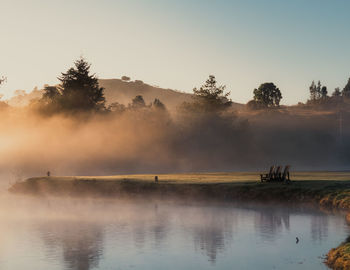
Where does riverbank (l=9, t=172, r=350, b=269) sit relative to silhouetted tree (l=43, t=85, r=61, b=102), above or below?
below

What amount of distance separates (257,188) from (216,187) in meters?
4.86

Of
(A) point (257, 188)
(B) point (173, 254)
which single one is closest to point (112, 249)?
(B) point (173, 254)

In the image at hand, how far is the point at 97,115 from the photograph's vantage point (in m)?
128

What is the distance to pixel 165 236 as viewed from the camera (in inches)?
1694

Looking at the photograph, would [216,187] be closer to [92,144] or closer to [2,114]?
[92,144]

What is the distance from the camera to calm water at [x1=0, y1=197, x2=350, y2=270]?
112ft

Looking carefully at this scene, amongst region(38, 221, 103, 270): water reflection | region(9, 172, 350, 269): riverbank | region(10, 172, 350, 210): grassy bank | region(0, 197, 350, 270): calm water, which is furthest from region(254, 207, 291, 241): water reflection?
region(38, 221, 103, 270): water reflection

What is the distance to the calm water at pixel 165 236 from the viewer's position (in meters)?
34.2

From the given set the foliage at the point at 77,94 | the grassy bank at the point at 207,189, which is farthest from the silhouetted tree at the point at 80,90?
the grassy bank at the point at 207,189

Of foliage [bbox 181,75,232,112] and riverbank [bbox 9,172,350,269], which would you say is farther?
foliage [bbox 181,75,232,112]

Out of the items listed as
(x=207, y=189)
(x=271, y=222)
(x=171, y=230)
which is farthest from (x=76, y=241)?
(x=207, y=189)

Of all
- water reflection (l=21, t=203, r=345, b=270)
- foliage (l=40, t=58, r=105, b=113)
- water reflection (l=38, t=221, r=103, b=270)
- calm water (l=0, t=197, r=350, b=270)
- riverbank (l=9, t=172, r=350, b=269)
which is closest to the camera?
calm water (l=0, t=197, r=350, b=270)

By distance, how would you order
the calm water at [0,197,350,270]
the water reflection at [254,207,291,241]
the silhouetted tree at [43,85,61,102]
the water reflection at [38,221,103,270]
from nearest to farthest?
the calm water at [0,197,350,270]
the water reflection at [38,221,103,270]
the water reflection at [254,207,291,241]
the silhouetted tree at [43,85,61,102]

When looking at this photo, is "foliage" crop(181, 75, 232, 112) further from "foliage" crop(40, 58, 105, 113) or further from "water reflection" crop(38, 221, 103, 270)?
"water reflection" crop(38, 221, 103, 270)
